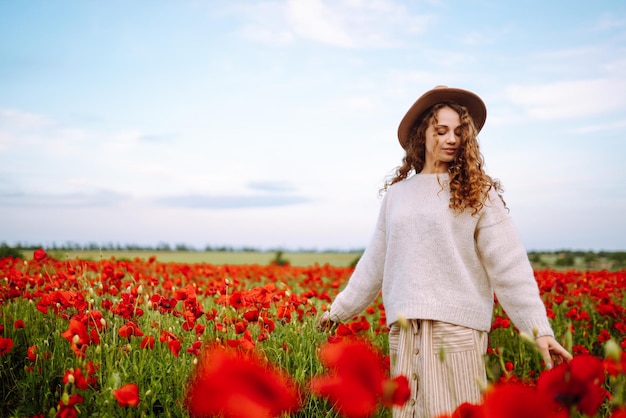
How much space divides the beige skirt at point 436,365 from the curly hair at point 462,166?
62 centimetres

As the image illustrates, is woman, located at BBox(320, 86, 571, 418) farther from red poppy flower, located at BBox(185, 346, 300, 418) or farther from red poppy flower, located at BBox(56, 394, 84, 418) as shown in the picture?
red poppy flower, located at BBox(185, 346, 300, 418)

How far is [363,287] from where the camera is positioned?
2943mm

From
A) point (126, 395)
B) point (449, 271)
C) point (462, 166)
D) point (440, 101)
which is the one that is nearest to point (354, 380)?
point (126, 395)

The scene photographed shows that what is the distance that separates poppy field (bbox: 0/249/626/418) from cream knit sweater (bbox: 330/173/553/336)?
14.9 inches

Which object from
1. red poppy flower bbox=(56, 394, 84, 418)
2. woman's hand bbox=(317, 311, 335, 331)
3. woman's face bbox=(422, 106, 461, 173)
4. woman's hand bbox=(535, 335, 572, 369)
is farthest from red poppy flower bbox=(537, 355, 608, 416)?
woman's hand bbox=(317, 311, 335, 331)

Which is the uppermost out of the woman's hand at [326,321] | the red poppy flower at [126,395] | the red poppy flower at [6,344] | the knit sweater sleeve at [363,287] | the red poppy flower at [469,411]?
the knit sweater sleeve at [363,287]

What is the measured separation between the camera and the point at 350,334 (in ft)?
9.52

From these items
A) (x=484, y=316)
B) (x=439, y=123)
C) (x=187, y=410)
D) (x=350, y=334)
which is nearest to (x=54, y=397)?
(x=187, y=410)

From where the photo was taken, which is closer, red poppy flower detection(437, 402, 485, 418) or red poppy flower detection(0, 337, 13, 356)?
red poppy flower detection(437, 402, 485, 418)

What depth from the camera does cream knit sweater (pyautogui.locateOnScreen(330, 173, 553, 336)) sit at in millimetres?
2498

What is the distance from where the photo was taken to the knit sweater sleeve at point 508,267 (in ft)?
7.99

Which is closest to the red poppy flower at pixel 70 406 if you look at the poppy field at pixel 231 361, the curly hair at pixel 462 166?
the poppy field at pixel 231 361

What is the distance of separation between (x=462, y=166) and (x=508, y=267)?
584 millimetres

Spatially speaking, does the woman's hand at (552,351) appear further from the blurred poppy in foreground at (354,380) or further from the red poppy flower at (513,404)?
the blurred poppy in foreground at (354,380)
